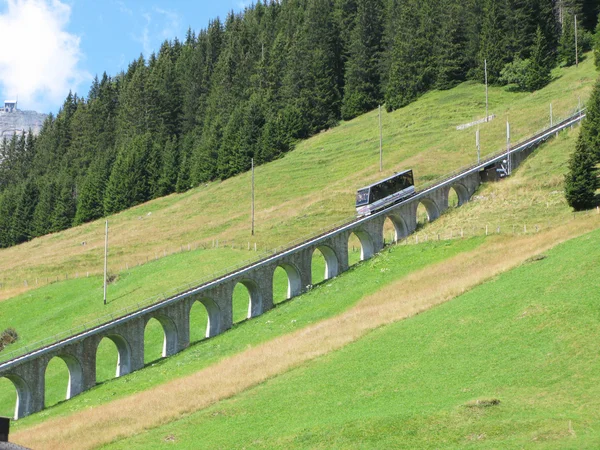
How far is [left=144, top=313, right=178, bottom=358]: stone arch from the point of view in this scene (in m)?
53.7

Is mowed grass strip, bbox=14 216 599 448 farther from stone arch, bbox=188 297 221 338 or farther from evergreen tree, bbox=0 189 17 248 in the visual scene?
evergreen tree, bbox=0 189 17 248

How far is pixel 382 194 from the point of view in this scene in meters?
68.6

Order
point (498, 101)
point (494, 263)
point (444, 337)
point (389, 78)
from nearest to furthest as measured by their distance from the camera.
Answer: point (444, 337)
point (494, 263)
point (498, 101)
point (389, 78)

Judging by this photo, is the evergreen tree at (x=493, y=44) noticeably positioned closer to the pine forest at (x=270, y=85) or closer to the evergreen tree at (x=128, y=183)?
the pine forest at (x=270, y=85)

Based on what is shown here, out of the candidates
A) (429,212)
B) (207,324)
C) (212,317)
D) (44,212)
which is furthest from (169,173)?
(212,317)

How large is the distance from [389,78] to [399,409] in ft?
345

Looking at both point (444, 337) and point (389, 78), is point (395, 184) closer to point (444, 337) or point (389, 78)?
point (444, 337)

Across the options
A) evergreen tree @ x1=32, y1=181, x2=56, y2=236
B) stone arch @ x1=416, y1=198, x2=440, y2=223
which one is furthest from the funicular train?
evergreen tree @ x1=32, y1=181, x2=56, y2=236

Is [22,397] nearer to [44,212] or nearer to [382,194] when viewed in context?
[382,194]

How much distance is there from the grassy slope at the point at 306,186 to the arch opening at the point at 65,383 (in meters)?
17.3

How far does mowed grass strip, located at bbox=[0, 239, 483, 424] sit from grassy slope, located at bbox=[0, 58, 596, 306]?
436 inches

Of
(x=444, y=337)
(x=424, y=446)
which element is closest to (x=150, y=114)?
(x=444, y=337)

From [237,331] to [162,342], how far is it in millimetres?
5583

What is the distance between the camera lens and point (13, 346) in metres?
60.6
